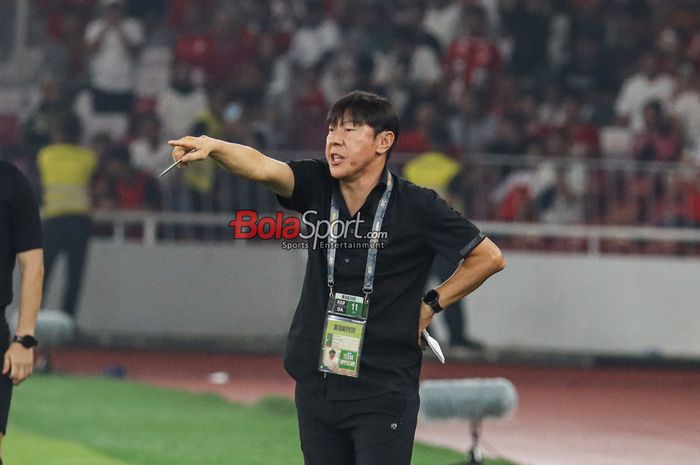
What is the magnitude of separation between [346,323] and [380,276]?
22cm

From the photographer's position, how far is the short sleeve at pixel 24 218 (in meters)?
6.39

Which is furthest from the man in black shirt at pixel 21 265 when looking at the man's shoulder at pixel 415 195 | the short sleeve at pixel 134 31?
the short sleeve at pixel 134 31

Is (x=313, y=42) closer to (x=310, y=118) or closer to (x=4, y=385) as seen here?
(x=310, y=118)

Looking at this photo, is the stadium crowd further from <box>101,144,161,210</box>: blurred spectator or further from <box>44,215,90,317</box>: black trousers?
<box>44,215,90,317</box>: black trousers

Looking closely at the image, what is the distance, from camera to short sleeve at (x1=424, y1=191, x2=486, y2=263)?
214 inches

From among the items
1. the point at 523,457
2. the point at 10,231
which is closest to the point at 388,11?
the point at 523,457

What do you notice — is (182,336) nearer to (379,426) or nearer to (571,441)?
(571,441)

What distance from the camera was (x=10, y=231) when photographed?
21.1 ft

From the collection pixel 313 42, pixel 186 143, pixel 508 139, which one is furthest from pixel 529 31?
pixel 186 143

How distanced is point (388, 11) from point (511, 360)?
5.86m

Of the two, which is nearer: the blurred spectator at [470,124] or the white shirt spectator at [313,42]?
the blurred spectator at [470,124]

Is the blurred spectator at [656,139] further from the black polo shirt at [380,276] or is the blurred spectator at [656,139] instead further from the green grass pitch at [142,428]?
the black polo shirt at [380,276]

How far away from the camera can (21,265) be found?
648cm

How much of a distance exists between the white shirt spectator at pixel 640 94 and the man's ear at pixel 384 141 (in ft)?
41.9
